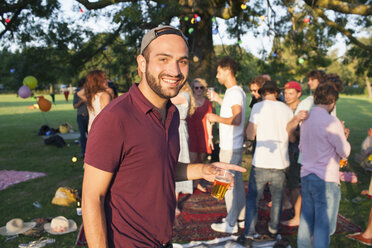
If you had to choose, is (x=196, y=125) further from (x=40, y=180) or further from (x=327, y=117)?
(x=40, y=180)

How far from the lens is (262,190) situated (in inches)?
144

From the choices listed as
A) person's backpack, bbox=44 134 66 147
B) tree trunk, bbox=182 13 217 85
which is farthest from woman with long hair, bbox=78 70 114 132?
person's backpack, bbox=44 134 66 147

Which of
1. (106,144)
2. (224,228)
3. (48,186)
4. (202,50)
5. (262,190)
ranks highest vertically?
(202,50)

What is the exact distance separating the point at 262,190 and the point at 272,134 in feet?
2.41

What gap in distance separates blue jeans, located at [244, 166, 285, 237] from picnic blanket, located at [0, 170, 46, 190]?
521cm

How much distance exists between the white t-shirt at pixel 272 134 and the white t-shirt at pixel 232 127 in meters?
0.36

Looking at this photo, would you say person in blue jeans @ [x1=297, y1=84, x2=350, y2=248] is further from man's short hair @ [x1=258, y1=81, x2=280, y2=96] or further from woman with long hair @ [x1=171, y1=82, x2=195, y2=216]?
woman with long hair @ [x1=171, y1=82, x2=195, y2=216]

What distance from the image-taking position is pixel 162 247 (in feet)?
5.40

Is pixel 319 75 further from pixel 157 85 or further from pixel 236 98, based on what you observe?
pixel 157 85

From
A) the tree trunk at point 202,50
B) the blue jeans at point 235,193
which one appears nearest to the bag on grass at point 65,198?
the blue jeans at point 235,193

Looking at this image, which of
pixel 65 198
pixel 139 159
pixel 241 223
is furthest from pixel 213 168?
pixel 65 198

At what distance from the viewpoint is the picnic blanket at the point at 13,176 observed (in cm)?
630

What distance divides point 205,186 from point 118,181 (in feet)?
15.3

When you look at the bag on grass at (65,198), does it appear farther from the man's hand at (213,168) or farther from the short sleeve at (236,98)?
the man's hand at (213,168)
